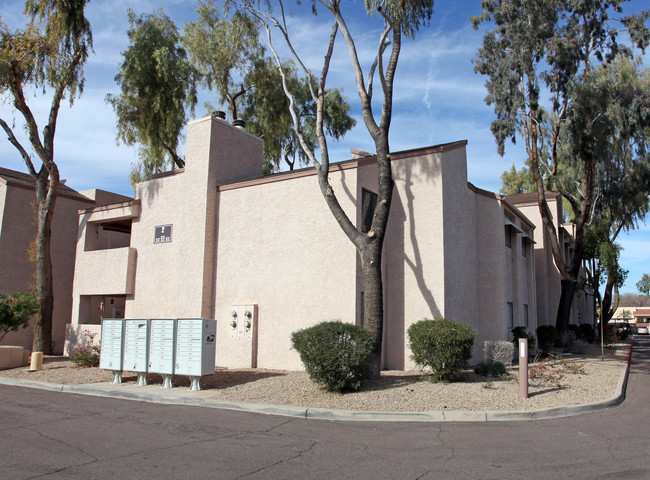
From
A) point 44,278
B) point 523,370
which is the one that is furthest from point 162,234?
point 523,370

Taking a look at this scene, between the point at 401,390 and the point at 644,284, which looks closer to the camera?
the point at 401,390

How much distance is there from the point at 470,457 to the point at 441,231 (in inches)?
360

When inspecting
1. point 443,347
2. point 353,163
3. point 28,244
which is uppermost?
point 353,163

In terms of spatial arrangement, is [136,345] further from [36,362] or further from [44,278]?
[44,278]

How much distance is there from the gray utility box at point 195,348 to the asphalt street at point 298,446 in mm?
1930

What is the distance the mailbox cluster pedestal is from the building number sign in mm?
5212

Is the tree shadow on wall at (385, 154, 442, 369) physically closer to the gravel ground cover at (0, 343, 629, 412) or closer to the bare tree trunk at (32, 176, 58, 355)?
the gravel ground cover at (0, 343, 629, 412)

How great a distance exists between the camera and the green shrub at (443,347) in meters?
11.8

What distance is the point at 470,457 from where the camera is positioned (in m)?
6.64

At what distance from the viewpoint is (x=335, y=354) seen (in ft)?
35.8

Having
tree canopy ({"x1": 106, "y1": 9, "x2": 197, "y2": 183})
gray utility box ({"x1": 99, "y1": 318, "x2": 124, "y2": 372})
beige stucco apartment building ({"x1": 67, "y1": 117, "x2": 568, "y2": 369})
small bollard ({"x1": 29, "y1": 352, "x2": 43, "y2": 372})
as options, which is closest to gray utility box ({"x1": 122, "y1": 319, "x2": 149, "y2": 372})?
gray utility box ({"x1": 99, "y1": 318, "x2": 124, "y2": 372})

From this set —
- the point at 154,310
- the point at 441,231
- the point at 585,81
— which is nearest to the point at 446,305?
the point at 441,231

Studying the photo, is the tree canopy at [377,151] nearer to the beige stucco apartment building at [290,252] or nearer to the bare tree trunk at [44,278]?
the beige stucco apartment building at [290,252]

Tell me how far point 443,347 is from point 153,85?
21116 mm
